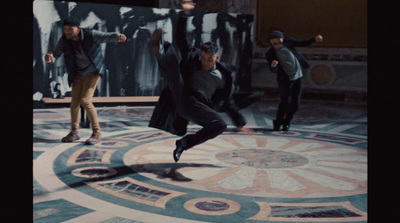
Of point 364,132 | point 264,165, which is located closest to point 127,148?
point 264,165

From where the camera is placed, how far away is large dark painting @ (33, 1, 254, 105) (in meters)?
7.96

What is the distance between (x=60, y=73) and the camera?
26.6 feet

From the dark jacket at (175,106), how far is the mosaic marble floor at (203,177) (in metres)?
0.43

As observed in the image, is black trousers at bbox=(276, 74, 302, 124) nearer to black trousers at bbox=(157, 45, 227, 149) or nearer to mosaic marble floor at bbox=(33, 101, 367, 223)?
mosaic marble floor at bbox=(33, 101, 367, 223)

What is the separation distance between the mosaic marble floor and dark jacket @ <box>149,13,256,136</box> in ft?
1.42

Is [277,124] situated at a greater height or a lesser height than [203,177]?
greater

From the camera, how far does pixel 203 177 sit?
153 inches

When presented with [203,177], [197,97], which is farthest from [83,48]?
[203,177]

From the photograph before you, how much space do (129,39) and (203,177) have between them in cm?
526

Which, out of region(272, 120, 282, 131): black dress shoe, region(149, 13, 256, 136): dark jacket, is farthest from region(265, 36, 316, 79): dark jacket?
region(149, 13, 256, 136): dark jacket

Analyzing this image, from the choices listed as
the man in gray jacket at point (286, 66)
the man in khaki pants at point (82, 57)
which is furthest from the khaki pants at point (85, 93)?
the man in gray jacket at point (286, 66)

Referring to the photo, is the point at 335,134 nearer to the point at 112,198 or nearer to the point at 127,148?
the point at 127,148

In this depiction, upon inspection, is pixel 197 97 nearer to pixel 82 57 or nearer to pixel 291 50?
pixel 82 57
